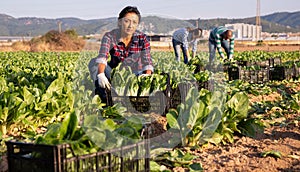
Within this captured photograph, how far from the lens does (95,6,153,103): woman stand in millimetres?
5820

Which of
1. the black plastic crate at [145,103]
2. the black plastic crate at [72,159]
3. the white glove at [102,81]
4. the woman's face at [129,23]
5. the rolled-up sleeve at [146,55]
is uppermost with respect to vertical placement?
the woman's face at [129,23]

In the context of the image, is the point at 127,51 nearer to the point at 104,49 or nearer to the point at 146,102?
the point at 104,49

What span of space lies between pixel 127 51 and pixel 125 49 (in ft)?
0.17

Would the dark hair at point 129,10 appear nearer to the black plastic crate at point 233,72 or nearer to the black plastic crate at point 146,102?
the black plastic crate at point 146,102

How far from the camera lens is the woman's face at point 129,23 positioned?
5751mm

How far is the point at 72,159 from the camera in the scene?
8.07 ft

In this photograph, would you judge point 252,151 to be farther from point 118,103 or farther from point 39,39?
point 39,39

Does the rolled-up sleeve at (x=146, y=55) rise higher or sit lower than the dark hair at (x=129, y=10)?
lower

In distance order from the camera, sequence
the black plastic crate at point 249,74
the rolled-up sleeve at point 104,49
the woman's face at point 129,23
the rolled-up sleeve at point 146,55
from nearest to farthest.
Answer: the woman's face at point 129,23 → the rolled-up sleeve at point 104,49 → the rolled-up sleeve at point 146,55 → the black plastic crate at point 249,74

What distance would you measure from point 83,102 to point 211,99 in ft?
6.00

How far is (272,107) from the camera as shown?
5.85 meters

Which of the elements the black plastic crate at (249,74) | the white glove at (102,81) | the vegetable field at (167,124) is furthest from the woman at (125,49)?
the black plastic crate at (249,74)

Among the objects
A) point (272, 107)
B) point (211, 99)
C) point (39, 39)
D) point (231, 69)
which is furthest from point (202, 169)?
point (39, 39)

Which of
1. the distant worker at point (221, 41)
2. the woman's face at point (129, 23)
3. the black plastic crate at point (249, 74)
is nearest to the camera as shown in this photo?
the woman's face at point (129, 23)
